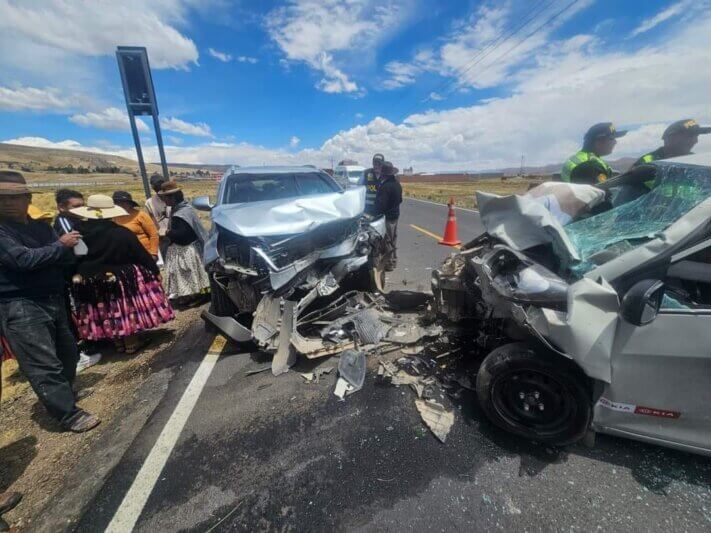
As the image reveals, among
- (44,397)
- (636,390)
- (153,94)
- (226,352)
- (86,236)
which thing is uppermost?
(153,94)

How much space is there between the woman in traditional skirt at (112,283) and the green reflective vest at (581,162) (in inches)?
196

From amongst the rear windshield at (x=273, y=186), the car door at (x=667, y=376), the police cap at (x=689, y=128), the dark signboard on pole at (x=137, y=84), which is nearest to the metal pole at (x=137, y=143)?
the dark signboard on pole at (x=137, y=84)

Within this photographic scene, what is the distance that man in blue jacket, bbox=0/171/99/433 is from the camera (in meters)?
2.25

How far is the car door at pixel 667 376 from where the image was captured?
5.49ft

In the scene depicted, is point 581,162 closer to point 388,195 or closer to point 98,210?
point 388,195

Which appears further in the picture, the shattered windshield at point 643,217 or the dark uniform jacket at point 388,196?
the dark uniform jacket at point 388,196

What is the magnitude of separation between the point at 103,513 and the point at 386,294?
3214 mm

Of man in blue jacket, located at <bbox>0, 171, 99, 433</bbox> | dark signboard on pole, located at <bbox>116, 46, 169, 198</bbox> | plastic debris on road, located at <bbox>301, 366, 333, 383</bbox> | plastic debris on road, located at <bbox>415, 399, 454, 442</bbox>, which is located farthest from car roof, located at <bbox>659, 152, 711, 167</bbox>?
dark signboard on pole, located at <bbox>116, 46, 169, 198</bbox>

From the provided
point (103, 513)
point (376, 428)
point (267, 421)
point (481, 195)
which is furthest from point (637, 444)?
point (103, 513)

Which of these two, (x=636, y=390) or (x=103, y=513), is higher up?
(x=636, y=390)

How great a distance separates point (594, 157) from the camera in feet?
12.4

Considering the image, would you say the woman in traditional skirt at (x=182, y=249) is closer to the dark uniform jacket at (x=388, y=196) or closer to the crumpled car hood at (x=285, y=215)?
the crumpled car hood at (x=285, y=215)

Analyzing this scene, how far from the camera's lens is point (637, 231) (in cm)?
218

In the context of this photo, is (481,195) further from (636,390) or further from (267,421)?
(267,421)
